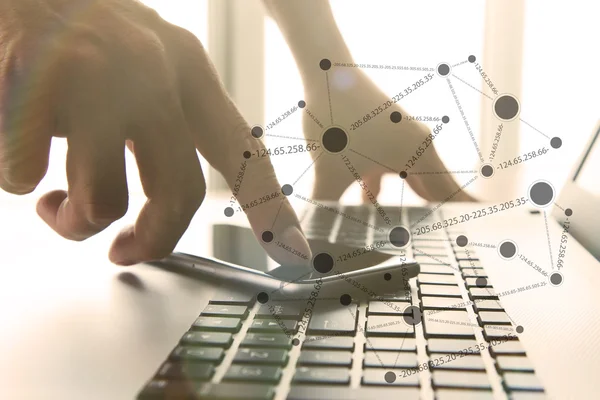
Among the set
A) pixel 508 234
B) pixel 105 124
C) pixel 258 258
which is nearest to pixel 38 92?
pixel 105 124

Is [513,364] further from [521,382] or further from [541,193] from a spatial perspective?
[541,193]

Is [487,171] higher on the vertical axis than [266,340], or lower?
higher

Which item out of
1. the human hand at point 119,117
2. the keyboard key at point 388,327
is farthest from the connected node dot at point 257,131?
the keyboard key at point 388,327

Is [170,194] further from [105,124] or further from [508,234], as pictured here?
[508,234]

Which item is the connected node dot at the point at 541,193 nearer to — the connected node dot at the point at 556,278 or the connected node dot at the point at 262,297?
the connected node dot at the point at 556,278

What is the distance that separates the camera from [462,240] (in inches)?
12.3

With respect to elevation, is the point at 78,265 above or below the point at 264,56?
below

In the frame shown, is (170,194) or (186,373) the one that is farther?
(170,194)

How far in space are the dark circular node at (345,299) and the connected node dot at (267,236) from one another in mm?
53

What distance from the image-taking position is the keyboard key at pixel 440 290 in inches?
10.2

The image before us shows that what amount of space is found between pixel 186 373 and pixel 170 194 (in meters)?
0.14

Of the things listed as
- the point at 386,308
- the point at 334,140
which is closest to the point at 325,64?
the point at 334,140

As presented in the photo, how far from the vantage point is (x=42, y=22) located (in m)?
0.27

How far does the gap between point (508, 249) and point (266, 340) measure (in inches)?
6.6
